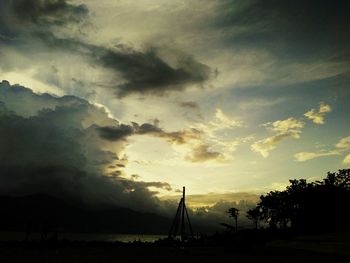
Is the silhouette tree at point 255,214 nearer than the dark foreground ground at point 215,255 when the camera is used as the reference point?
No

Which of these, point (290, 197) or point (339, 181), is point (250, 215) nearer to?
point (290, 197)

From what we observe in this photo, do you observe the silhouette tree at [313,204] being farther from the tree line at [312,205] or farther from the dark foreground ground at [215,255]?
the dark foreground ground at [215,255]

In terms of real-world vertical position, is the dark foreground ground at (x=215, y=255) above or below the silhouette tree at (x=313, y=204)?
below

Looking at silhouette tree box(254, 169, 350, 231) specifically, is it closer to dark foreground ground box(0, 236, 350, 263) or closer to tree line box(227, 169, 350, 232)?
tree line box(227, 169, 350, 232)

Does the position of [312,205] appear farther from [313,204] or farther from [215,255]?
[215,255]

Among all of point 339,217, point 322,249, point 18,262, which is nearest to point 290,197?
point 339,217

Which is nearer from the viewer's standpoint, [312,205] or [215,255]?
[215,255]

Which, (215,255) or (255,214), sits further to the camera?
(255,214)

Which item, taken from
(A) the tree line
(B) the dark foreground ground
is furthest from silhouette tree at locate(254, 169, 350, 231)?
(B) the dark foreground ground

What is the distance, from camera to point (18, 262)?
3122 centimetres

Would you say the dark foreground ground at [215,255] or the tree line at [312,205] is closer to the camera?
the dark foreground ground at [215,255]

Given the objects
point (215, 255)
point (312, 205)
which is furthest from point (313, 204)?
point (215, 255)

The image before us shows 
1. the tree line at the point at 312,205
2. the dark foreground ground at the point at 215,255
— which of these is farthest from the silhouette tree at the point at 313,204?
the dark foreground ground at the point at 215,255

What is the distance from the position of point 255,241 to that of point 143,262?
102ft
